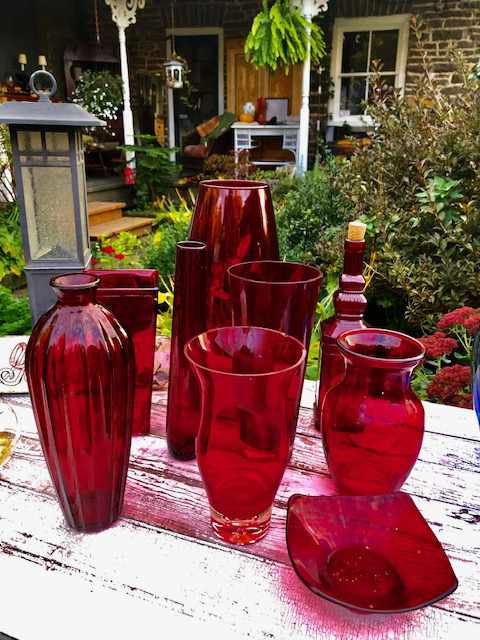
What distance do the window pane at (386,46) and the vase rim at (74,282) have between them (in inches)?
282

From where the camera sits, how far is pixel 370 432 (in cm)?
69

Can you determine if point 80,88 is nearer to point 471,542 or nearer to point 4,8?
point 4,8

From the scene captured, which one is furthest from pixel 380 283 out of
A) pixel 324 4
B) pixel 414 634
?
pixel 324 4

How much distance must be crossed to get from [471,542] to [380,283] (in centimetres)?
203

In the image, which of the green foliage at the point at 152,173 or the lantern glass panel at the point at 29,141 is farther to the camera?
the green foliage at the point at 152,173

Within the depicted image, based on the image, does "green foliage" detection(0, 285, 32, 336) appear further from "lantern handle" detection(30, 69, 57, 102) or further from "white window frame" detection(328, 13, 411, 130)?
"white window frame" detection(328, 13, 411, 130)

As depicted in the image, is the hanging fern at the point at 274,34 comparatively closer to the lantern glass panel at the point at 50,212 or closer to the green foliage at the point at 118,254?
the green foliage at the point at 118,254

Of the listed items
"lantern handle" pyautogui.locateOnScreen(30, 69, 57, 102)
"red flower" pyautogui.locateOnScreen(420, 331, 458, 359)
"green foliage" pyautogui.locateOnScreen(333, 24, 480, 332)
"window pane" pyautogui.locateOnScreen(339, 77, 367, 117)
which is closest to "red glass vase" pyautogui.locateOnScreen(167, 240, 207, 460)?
"lantern handle" pyautogui.locateOnScreen(30, 69, 57, 102)

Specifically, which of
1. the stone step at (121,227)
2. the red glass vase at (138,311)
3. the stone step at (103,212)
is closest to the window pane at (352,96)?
the stone step at (121,227)

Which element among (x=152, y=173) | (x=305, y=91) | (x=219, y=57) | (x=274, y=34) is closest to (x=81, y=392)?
(x=274, y=34)

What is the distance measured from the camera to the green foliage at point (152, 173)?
6.25m

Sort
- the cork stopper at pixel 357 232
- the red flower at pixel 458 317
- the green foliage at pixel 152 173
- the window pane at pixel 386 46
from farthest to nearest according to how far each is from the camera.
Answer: the window pane at pixel 386 46 < the green foliage at pixel 152 173 < the red flower at pixel 458 317 < the cork stopper at pixel 357 232

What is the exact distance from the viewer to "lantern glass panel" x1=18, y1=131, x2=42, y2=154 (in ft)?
4.70

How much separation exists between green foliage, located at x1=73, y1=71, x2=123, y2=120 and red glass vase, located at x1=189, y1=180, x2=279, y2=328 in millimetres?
5992
